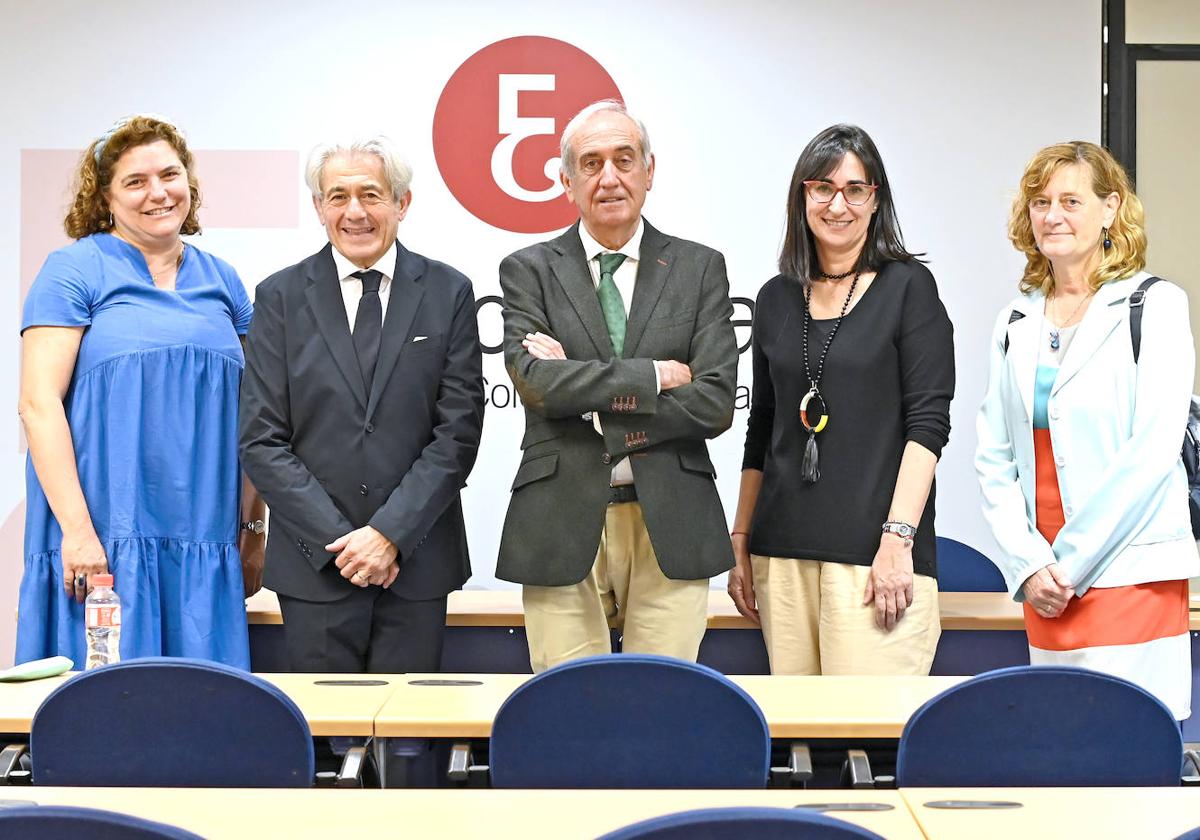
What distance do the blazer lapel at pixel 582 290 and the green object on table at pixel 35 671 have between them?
1.38m

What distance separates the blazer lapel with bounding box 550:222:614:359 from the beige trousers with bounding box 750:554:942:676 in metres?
0.69

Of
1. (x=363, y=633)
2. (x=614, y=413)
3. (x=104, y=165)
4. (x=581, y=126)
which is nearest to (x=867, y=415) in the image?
(x=614, y=413)

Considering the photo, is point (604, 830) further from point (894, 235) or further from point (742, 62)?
point (742, 62)

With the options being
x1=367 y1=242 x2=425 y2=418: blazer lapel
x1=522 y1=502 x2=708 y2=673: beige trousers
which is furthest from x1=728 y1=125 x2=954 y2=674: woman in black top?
x1=367 y1=242 x2=425 y2=418: blazer lapel

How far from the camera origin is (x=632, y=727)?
2021 mm

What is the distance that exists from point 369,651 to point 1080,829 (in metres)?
1.80

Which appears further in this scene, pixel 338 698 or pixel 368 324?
pixel 368 324

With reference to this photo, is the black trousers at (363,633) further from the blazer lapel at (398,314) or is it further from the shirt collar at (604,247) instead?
the shirt collar at (604,247)

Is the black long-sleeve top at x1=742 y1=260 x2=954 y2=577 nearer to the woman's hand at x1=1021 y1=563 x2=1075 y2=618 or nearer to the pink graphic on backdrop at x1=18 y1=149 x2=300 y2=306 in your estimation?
the woman's hand at x1=1021 y1=563 x2=1075 y2=618

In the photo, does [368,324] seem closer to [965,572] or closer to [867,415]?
[867,415]

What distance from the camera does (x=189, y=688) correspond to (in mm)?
1996

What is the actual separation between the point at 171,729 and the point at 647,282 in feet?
5.07

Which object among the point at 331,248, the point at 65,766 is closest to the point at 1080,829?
the point at 65,766

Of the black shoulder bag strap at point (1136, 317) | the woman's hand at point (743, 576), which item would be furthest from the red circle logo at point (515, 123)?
the black shoulder bag strap at point (1136, 317)
